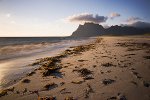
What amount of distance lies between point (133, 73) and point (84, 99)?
2.93m

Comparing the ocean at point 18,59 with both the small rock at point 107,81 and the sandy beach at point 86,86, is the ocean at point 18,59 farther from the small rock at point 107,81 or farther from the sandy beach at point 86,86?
the small rock at point 107,81

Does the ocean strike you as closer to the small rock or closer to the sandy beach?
the sandy beach

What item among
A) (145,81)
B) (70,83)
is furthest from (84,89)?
(145,81)

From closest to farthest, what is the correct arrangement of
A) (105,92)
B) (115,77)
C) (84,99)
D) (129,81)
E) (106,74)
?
(84,99) < (105,92) < (129,81) < (115,77) < (106,74)

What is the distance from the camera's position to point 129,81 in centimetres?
529

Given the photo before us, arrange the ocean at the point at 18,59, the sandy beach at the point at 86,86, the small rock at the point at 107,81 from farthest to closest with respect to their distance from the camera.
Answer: the ocean at the point at 18,59 → the small rock at the point at 107,81 → the sandy beach at the point at 86,86

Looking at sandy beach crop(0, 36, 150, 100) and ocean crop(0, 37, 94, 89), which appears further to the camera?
ocean crop(0, 37, 94, 89)

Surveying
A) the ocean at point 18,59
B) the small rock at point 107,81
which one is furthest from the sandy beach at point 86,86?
the ocean at point 18,59

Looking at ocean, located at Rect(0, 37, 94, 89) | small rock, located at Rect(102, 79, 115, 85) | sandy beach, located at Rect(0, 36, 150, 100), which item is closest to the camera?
sandy beach, located at Rect(0, 36, 150, 100)

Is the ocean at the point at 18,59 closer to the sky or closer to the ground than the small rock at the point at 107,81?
closer to the ground

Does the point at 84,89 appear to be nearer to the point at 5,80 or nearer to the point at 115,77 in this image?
the point at 115,77

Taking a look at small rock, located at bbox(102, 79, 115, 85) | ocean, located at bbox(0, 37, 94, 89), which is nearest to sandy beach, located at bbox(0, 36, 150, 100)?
small rock, located at bbox(102, 79, 115, 85)

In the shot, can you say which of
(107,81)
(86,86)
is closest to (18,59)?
(86,86)

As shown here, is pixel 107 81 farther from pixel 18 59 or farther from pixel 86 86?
pixel 18 59
